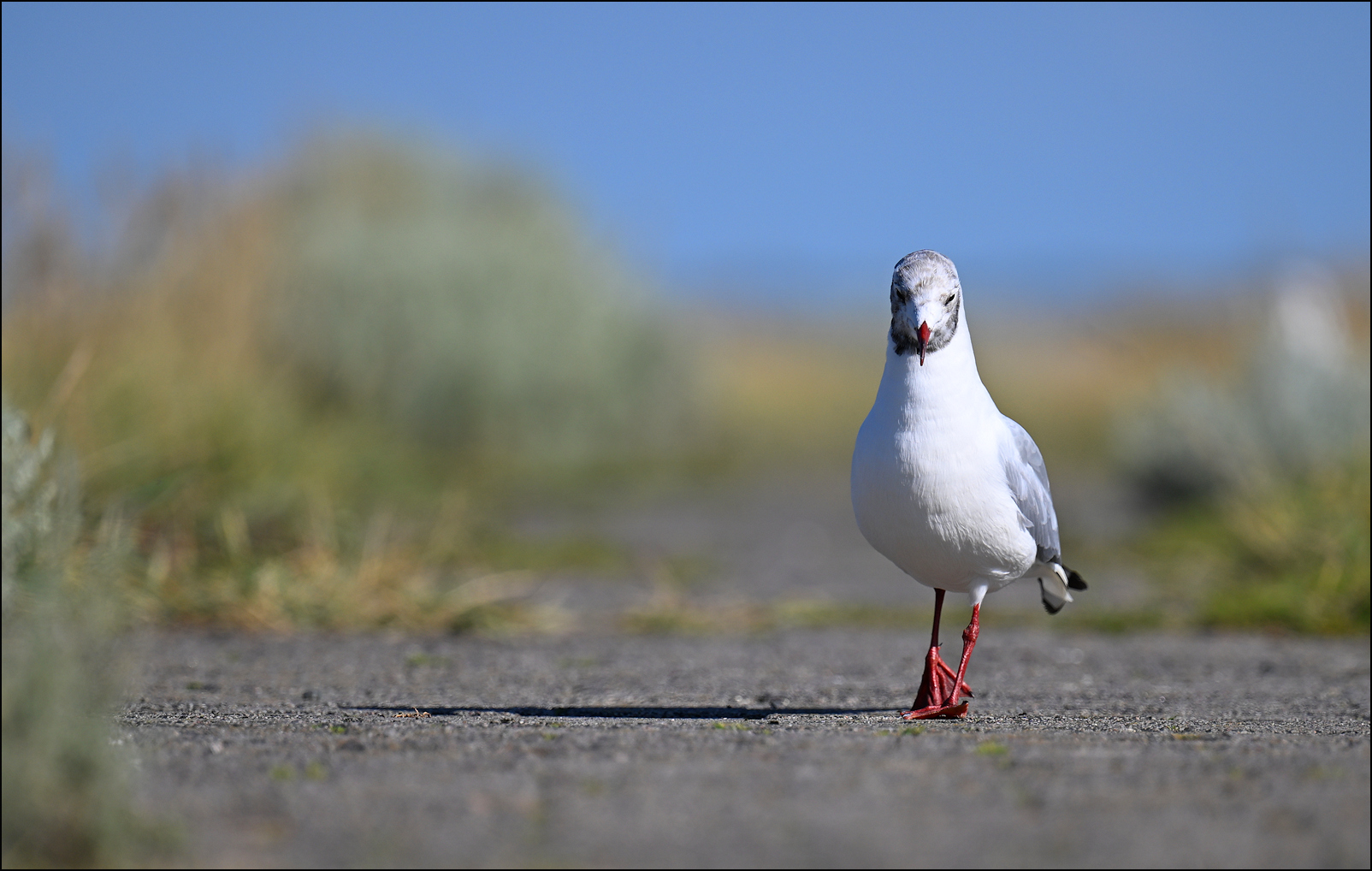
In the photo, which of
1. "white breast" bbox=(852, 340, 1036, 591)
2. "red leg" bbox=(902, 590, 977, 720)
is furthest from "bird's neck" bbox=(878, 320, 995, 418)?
"red leg" bbox=(902, 590, 977, 720)

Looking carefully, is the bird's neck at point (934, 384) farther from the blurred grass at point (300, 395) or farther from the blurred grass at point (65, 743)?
the blurred grass at point (300, 395)

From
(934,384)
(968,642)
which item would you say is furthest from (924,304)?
(968,642)

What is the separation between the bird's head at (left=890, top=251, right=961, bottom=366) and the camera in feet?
12.5

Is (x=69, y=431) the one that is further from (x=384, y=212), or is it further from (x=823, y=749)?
(x=384, y=212)

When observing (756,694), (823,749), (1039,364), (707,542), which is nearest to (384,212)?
(707,542)

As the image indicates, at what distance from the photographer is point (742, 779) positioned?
2.84 m

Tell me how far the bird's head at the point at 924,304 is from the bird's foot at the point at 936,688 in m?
0.95

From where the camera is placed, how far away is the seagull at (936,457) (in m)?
3.79

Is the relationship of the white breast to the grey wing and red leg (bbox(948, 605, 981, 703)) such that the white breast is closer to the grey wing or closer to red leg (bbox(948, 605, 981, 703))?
the grey wing

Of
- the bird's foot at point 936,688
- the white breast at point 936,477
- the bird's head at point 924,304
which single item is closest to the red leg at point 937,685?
the bird's foot at point 936,688

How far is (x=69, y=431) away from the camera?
674 centimetres

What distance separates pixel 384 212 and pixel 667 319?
4625 mm

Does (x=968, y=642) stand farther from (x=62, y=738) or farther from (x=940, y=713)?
(x=62, y=738)

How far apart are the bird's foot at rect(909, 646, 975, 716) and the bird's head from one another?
0.95 meters
